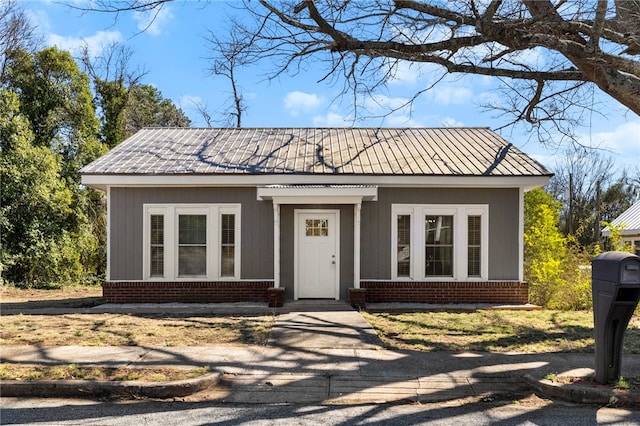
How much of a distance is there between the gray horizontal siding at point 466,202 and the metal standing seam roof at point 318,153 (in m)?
0.59

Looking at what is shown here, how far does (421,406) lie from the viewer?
539 cm

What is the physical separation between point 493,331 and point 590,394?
368cm

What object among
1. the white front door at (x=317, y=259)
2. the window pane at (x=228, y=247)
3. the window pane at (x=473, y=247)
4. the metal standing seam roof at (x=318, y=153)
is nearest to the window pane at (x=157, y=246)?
the metal standing seam roof at (x=318, y=153)

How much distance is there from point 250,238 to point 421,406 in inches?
298

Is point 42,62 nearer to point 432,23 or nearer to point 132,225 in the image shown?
point 132,225

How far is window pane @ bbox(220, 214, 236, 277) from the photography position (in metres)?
12.3

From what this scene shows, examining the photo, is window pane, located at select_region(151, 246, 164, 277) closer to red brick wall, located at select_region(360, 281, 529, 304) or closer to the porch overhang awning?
the porch overhang awning

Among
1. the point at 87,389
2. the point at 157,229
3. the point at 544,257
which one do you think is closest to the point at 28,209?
the point at 157,229

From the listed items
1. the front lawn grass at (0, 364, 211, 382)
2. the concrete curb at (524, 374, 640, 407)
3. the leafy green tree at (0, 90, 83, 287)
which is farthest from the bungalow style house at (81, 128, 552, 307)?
the leafy green tree at (0, 90, 83, 287)

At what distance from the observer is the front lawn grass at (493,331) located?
7922 millimetres

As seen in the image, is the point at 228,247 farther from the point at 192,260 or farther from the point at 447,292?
the point at 447,292

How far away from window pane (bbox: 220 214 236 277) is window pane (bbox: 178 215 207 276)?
44 cm

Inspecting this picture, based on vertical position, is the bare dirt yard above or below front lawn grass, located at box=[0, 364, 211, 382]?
below

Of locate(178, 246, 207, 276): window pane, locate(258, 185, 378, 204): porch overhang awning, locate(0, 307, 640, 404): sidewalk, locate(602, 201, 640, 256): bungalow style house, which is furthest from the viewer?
locate(602, 201, 640, 256): bungalow style house
